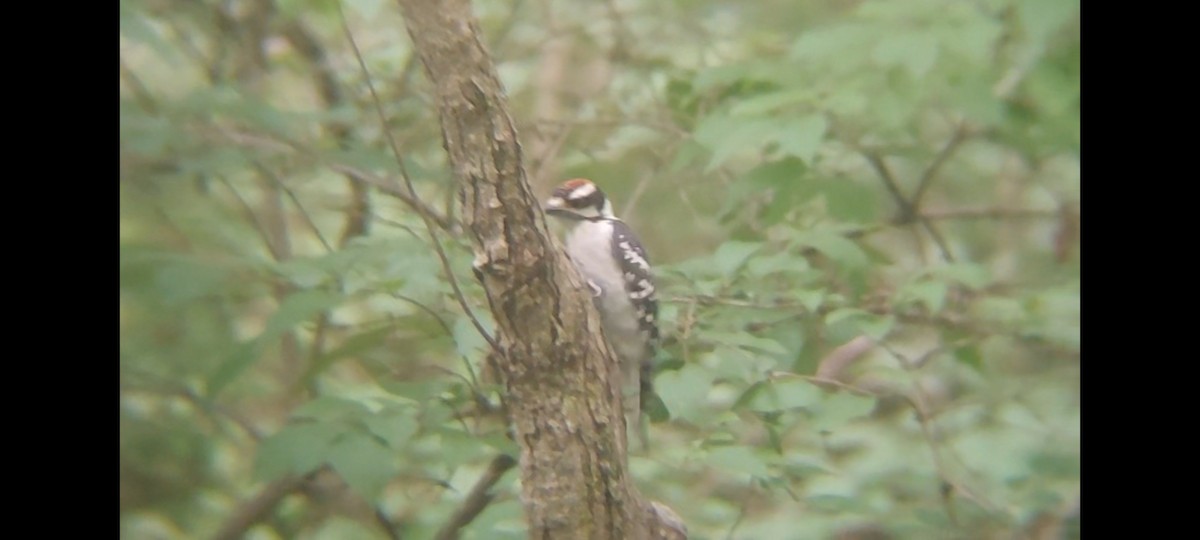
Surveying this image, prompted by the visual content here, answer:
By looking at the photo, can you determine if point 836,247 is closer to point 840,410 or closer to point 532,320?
point 840,410

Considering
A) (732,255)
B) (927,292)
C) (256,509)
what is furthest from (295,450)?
(927,292)

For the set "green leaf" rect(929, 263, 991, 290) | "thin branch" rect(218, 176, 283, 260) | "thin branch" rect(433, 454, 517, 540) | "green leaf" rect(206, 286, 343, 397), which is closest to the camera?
"green leaf" rect(206, 286, 343, 397)

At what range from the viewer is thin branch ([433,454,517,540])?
3236mm

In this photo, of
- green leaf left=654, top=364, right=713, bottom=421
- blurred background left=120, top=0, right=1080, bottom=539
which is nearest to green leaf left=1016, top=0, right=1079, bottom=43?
blurred background left=120, top=0, right=1080, bottom=539

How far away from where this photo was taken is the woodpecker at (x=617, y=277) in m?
3.28

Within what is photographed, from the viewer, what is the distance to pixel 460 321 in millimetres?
2545

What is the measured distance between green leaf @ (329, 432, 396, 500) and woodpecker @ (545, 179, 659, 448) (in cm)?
89

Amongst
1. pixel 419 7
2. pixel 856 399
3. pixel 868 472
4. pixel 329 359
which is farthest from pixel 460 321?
pixel 868 472

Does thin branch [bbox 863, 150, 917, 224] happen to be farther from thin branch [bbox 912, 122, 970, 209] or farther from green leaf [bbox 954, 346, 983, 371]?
green leaf [bbox 954, 346, 983, 371]

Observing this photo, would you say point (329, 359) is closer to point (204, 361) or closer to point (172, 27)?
point (204, 361)

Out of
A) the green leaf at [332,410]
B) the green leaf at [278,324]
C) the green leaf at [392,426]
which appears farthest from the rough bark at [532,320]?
the green leaf at [278,324]

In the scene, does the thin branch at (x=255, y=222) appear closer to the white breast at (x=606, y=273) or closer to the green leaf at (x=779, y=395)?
the white breast at (x=606, y=273)

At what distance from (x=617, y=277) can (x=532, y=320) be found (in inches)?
52.7
